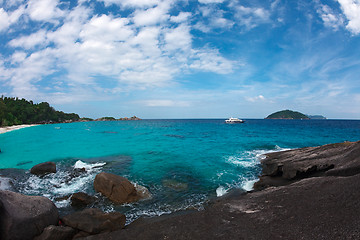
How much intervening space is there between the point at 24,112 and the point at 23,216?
137258mm

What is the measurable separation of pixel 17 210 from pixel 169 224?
19.7 ft

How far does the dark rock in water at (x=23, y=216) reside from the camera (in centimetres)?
618

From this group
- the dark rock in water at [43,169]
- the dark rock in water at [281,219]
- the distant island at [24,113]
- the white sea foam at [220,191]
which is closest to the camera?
the dark rock in water at [281,219]

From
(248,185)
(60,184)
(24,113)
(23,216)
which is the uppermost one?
(24,113)

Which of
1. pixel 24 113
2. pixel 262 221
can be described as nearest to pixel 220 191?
pixel 262 221

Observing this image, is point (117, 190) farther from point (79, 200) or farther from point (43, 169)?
point (43, 169)

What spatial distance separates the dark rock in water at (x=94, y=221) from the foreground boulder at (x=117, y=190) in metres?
Result: 3.26

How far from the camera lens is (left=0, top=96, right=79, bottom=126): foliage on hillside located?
84.9 m

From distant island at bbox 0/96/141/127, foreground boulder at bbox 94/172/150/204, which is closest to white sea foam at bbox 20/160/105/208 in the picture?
foreground boulder at bbox 94/172/150/204

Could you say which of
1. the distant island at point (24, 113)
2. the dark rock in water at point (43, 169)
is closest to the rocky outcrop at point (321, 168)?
the dark rock in water at point (43, 169)

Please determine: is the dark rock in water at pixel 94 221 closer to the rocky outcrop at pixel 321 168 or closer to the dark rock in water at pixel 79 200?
the dark rock in water at pixel 79 200

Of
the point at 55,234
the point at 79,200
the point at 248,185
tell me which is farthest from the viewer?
the point at 248,185

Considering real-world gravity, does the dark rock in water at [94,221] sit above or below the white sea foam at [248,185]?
above

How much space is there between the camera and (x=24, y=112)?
108312 millimetres
